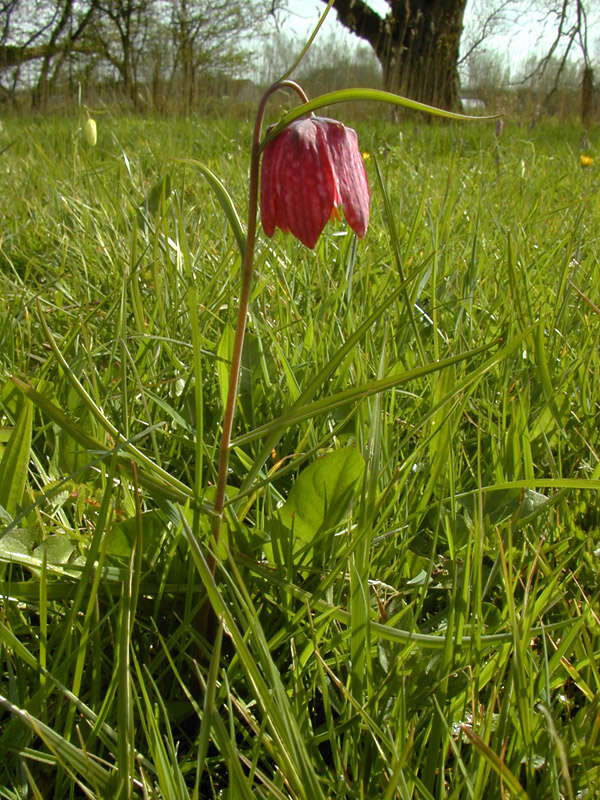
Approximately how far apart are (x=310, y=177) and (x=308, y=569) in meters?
0.26

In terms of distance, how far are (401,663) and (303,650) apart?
67 mm

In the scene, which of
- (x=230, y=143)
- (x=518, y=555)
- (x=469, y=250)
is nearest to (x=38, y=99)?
(x=230, y=143)

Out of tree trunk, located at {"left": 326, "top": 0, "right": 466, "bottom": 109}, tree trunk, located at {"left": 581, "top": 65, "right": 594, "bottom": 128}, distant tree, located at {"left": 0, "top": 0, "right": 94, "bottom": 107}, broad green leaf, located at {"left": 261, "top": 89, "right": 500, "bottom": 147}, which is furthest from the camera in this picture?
distant tree, located at {"left": 0, "top": 0, "right": 94, "bottom": 107}

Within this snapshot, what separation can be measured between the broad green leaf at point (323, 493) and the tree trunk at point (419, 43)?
413cm

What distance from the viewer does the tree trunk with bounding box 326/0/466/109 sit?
456cm

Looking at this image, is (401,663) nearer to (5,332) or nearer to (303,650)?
(303,650)

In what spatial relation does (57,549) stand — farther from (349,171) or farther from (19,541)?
(349,171)

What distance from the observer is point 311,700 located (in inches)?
17.2

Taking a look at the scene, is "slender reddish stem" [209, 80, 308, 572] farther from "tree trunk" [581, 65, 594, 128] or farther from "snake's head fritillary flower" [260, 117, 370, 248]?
"tree trunk" [581, 65, 594, 128]

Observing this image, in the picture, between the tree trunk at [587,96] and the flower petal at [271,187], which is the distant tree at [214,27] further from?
the flower petal at [271,187]

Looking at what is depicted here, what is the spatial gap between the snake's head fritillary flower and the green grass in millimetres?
43

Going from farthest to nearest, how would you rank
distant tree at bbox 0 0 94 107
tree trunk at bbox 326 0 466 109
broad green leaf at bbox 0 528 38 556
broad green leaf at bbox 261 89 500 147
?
distant tree at bbox 0 0 94 107 → tree trunk at bbox 326 0 466 109 → broad green leaf at bbox 0 528 38 556 → broad green leaf at bbox 261 89 500 147

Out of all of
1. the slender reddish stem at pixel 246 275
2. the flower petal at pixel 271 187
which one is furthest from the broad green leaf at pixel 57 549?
the flower petal at pixel 271 187

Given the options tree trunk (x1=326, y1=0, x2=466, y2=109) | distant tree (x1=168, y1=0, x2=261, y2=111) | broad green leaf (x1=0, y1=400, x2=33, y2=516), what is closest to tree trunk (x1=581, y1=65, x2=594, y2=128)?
tree trunk (x1=326, y1=0, x2=466, y2=109)
